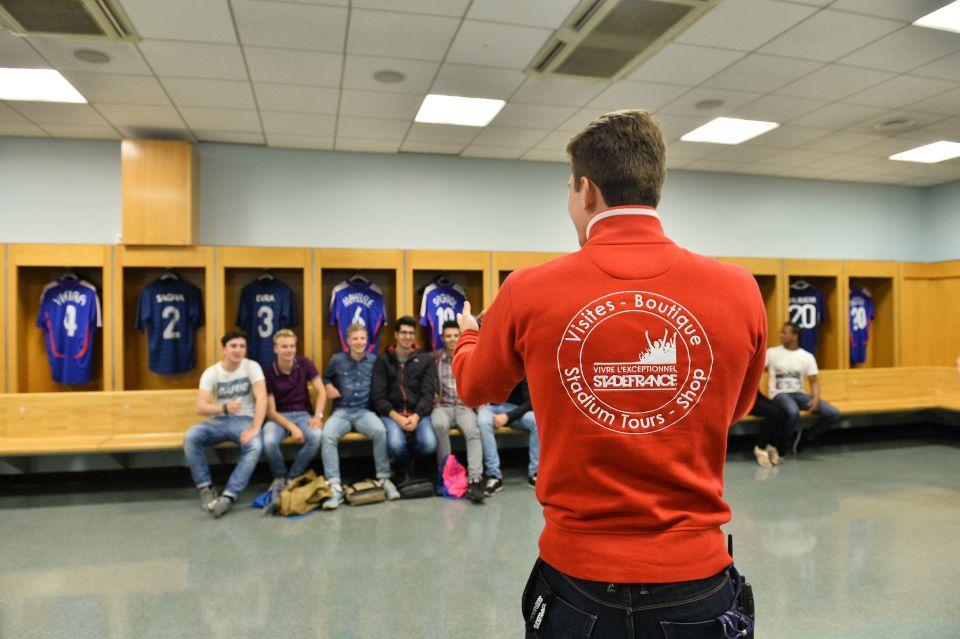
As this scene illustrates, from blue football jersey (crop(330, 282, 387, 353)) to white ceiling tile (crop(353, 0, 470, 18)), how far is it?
9.23ft

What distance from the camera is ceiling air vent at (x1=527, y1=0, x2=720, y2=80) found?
9.90ft

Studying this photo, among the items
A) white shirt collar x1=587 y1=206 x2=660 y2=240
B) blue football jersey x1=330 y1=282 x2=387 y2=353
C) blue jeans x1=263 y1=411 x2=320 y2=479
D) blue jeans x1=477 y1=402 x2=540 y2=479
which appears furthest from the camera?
blue football jersey x1=330 y1=282 x2=387 y2=353

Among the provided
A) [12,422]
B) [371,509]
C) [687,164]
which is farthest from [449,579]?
[687,164]

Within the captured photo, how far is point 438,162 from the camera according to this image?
5.93 m

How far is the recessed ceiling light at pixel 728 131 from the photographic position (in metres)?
4.98

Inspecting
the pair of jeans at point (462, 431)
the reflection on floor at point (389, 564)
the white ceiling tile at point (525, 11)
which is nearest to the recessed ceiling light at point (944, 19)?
the white ceiling tile at point (525, 11)

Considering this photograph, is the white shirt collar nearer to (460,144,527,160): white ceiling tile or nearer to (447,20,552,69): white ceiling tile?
(447,20,552,69): white ceiling tile

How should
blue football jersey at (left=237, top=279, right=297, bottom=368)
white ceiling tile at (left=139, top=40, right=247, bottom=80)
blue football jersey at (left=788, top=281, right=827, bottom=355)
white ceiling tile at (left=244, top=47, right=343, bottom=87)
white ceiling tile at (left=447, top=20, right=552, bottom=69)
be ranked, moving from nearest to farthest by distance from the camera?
white ceiling tile at (left=447, top=20, right=552, bottom=69), white ceiling tile at (left=139, top=40, right=247, bottom=80), white ceiling tile at (left=244, top=47, right=343, bottom=87), blue football jersey at (left=237, top=279, right=297, bottom=368), blue football jersey at (left=788, top=281, right=827, bottom=355)

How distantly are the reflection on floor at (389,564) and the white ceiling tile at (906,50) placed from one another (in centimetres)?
276

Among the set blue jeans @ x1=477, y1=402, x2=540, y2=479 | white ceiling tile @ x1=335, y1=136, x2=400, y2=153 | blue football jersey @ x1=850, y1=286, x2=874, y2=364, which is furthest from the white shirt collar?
blue football jersey @ x1=850, y1=286, x2=874, y2=364

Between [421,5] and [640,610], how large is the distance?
3008 mm

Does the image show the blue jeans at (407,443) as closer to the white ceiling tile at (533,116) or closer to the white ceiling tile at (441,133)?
the white ceiling tile at (441,133)

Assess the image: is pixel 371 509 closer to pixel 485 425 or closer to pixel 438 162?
pixel 485 425

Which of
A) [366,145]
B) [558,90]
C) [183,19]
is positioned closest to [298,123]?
[366,145]
